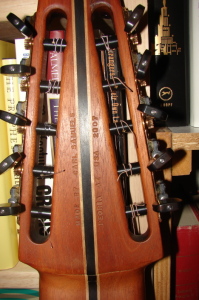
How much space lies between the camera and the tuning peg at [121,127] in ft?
1.67

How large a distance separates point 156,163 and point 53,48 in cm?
28

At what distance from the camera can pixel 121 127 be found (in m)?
0.51

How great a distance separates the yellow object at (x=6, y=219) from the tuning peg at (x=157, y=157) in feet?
1.18

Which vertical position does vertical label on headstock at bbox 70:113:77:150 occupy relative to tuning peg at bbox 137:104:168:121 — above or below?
below

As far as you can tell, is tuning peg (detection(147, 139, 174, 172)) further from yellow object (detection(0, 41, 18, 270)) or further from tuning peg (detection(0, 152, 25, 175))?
yellow object (detection(0, 41, 18, 270))

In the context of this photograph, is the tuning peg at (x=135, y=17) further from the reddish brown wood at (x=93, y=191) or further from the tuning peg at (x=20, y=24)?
the tuning peg at (x=20, y=24)

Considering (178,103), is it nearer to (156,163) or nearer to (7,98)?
(156,163)

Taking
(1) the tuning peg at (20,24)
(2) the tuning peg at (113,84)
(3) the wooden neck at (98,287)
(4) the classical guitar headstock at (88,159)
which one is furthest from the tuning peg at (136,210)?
(1) the tuning peg at (20,24)

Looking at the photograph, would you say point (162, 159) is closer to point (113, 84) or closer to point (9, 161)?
point (113, 84)

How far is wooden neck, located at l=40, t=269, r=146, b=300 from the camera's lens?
56cm

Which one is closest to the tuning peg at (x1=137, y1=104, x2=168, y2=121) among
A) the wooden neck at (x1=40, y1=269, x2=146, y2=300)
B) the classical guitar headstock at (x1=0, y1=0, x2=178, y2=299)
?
the classical guitar headstock at (x1=0, y1=0, x2=178, y2=299)

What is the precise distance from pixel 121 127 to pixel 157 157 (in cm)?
9

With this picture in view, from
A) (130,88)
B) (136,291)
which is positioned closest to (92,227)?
(136,291)

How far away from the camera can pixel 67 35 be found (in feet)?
1.66
